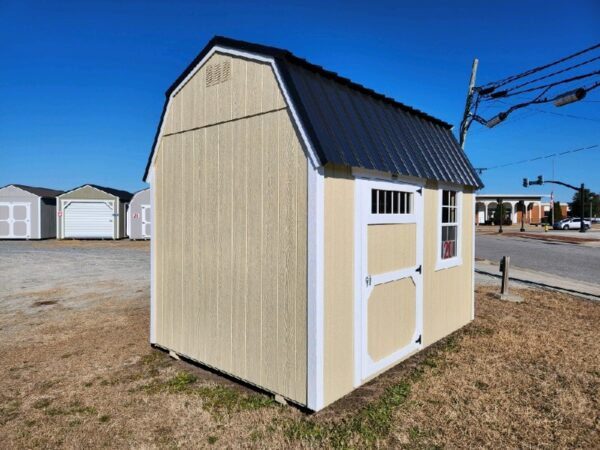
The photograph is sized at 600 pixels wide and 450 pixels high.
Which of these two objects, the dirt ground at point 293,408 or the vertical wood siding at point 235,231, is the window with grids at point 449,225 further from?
the vertical wood siding at point 235,231

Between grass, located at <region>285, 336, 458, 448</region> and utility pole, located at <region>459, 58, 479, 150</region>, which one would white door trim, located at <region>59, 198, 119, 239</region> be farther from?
grass, located at <region>285, 336, 458, 448</region>

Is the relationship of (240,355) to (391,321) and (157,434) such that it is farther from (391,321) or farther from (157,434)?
(391,321)

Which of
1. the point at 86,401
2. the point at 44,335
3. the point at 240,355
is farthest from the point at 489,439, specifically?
the point at 44,335

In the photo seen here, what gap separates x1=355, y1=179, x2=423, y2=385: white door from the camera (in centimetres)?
410

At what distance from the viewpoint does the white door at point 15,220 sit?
25125mm

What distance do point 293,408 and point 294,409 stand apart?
0.08 ft

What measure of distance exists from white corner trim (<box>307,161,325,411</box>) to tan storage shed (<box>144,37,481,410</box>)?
13 mm

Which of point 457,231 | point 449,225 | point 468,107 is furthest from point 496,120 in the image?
point 449,225

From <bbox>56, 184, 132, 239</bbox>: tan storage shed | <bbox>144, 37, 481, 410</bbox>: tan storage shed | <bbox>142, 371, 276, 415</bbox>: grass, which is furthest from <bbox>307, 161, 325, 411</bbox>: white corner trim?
<bbox>56, 184, 132, 239</bbox>: tan storage shed

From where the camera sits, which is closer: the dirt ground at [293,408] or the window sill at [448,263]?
the dirt ground at [293,408]

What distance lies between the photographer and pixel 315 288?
11.4 feet

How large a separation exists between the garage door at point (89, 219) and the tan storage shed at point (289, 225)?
2279 centimetres

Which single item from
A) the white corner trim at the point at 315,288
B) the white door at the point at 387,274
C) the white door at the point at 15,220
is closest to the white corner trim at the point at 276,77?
the white corner trim at the point at 315,288

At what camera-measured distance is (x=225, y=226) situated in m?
4.33
